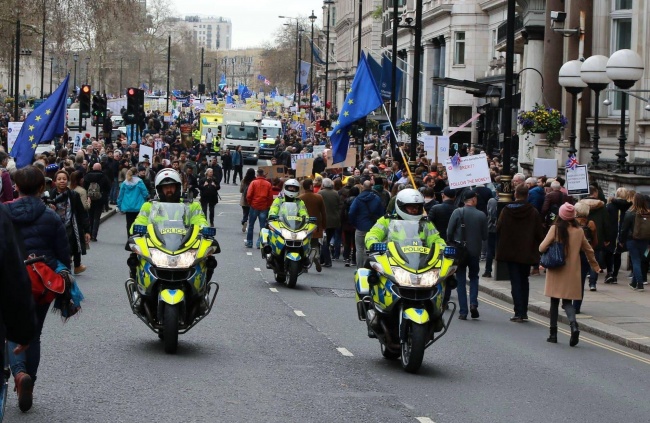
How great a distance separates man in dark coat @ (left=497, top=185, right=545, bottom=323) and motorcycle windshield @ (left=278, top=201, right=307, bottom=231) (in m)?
4.27

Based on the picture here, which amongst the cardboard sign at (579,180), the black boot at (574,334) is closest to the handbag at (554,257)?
the black boot at (574,334)

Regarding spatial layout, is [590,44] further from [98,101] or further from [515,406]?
[515,406]

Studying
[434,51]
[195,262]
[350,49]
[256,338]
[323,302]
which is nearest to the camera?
[195,262]

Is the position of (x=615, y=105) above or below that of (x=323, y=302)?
above

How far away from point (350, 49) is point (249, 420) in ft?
349

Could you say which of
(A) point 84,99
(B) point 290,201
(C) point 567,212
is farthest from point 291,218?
(A) point 84,99

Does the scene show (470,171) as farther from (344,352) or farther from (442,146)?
(442,146)

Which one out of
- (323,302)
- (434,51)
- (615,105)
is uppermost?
(434,51)

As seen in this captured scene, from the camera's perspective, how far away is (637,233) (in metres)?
19.8

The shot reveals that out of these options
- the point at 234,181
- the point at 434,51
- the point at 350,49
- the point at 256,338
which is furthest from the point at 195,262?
the point at 350,49

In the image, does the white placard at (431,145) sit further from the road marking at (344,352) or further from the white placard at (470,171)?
the road marking at (344,352)

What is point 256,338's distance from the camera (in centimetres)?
1340

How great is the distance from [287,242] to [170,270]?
759 centimetres

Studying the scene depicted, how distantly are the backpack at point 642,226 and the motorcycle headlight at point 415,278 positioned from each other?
29.6 feet
